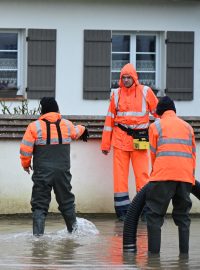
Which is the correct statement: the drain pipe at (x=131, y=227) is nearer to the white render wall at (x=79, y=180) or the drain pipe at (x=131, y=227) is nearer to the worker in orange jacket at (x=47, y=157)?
the worker in orange jacket at (x=47, y=157)

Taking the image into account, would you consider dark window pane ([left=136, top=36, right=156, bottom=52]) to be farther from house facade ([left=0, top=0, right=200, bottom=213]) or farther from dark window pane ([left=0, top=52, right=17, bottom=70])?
dark window pane ([left=0, top=52, right=17, bottom=70])

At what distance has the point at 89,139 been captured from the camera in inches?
642

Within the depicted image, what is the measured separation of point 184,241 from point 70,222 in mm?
2121

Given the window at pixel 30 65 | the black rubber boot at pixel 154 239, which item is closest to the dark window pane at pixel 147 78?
the window at pixel 30 65

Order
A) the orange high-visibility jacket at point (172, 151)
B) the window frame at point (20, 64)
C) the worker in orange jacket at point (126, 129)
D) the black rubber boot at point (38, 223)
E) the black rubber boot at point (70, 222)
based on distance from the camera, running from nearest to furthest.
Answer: the orange high-visibility jacket at point (172, 151)
the black rubber boot at point (38, 223)
the black rubber boot at point (70, 222)
the worker in orange jacket at point (126, 129)
the window frame at point (20, 64)

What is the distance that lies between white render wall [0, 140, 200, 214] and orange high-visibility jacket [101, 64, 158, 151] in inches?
17.6

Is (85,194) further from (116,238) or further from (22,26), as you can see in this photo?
(22,26)

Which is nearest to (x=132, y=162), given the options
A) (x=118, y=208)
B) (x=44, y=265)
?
(x=118, y=208)

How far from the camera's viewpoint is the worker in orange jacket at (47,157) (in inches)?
541

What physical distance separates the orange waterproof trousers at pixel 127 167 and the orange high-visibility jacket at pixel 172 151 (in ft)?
11.3

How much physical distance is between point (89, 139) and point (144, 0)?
9.80m

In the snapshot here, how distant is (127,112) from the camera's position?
623 inches

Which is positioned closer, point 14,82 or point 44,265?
point 44,265

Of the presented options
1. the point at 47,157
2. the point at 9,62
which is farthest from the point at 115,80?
the point at 47,157
